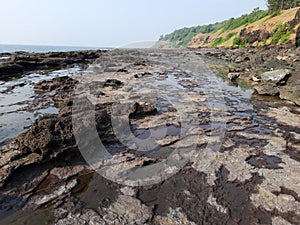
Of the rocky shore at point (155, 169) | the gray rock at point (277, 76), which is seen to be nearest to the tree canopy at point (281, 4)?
the gray rock at point (277, 76)

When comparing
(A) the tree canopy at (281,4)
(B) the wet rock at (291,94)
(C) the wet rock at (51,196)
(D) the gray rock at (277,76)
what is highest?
(A) the tree canopy at (281,4)

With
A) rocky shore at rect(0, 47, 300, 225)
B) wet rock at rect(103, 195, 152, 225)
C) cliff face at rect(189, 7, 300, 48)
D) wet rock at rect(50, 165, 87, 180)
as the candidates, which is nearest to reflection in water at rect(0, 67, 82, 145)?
rocky shore at rect(0, 47, 300, 225)

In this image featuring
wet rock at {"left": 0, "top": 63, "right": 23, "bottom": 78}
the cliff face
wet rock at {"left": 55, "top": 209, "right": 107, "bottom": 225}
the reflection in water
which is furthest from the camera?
the cliff face

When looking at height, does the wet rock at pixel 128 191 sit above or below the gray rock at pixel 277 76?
below

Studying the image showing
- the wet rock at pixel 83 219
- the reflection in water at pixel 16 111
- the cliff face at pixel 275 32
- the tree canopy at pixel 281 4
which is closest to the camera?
the wet rock at pixel 83 219

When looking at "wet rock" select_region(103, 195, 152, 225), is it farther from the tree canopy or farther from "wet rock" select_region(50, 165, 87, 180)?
the tree canopy

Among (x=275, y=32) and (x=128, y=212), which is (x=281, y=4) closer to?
(x=275, y=32)

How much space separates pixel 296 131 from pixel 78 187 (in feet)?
19.4

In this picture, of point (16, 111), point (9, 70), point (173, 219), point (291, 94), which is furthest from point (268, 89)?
point (9, 70)

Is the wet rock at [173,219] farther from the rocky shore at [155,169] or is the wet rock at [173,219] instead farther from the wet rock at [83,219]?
the wet rock at [83,219]

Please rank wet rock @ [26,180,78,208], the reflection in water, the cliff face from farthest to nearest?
the cliff face, the reflection in water, wet rock @ [26,180,78,208]

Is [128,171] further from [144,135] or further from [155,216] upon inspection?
[144,135]

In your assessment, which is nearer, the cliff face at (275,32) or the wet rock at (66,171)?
the wet rock at (66,171)

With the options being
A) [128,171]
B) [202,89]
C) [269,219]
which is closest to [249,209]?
[269,219]
